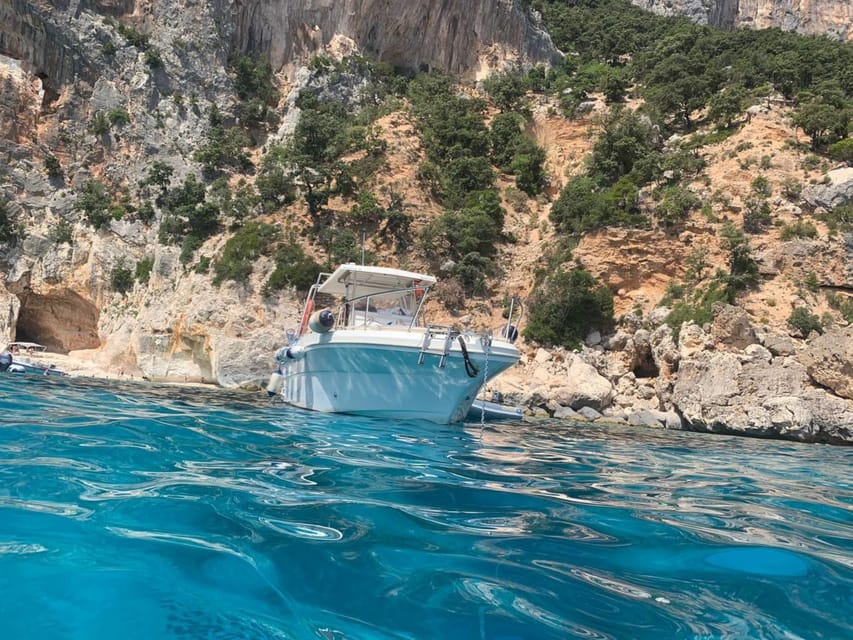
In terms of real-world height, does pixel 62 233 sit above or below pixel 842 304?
above

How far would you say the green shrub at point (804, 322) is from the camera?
1933 centimetres

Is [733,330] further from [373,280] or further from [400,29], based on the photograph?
[400,29]

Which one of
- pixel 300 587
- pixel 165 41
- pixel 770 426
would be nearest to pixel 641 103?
pixel 770 426

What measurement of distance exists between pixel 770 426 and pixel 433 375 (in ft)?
32.3

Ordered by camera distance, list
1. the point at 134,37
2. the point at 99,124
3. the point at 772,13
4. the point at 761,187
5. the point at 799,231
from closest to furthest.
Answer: the point at 799,231, the point at 761,187, the point at 99,124, the point at 134,37, the point at 772,13

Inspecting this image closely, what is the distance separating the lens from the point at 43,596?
2.18m

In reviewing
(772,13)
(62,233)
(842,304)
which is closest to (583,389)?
(842,304)

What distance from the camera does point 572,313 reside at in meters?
24.4

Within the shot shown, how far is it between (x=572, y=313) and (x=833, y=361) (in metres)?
9.80

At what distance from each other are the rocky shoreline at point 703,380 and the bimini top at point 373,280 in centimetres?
691

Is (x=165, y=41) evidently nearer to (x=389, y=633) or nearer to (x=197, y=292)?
(x=197, y=292)

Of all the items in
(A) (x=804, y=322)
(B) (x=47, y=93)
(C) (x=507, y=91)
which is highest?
(C) (x=507, y=91)

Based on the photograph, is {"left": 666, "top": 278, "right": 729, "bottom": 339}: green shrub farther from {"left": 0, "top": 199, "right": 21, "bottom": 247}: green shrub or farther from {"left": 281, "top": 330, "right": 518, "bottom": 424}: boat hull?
{"left": 0, "top": 199, "right": 21, "bottom": 247}: green shrub

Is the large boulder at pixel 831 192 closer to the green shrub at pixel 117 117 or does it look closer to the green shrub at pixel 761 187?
the green shrub at pixel 761 187
